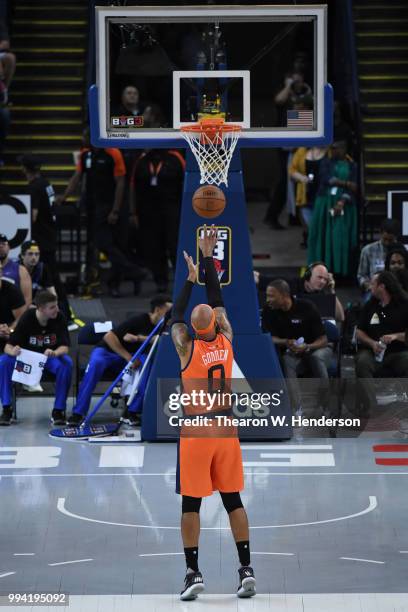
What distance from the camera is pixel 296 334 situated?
46.8 ft

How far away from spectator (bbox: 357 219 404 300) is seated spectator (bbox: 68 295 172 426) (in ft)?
9.98

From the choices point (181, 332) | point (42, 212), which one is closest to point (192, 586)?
point (181, 332)

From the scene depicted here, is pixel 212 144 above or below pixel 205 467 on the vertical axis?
above

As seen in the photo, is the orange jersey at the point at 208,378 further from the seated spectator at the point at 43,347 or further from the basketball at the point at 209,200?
the seated spectator at the point at 43,347

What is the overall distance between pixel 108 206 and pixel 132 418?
5020 millimetres

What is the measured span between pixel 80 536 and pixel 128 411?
337cm

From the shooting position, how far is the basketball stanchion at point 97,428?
13.7 metres

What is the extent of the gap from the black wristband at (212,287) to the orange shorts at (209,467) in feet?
4.47

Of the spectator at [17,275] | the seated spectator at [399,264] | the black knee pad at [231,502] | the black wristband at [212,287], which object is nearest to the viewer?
the black knee pad at [231,502]

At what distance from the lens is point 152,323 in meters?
14.1

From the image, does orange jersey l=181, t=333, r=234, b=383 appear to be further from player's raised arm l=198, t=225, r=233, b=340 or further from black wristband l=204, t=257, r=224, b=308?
black wristband l=204, t=257, r=224, b=308

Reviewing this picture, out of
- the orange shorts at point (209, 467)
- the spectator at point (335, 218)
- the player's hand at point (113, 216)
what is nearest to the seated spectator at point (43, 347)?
the player's hand at point (113, 216)

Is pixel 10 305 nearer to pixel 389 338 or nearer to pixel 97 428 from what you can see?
pixel 97 428

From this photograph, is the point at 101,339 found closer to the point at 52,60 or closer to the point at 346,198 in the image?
the point at 346,198
